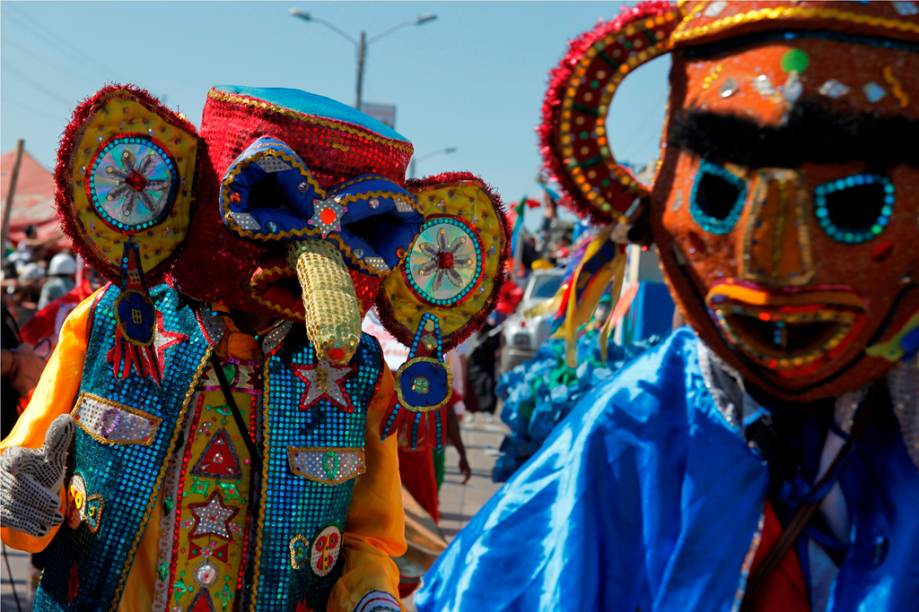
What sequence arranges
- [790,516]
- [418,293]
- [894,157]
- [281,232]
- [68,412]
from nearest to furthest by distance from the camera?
[894,157] < [790,516] < [281,232] < [68,412] < [418,293]

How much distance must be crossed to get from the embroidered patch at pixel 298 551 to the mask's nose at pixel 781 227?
4.54 feet

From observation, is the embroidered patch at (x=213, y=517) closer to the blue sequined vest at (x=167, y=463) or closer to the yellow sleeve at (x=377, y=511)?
the blue sequined vest at (x=167, y=463)

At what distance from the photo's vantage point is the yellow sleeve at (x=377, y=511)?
2.98m

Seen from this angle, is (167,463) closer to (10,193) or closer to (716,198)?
(716,198)

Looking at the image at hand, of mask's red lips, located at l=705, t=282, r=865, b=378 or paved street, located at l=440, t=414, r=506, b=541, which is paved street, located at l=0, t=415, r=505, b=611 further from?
mask's red lips, located at l=705, t=282, r=865, b=378

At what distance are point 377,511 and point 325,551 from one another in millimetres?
202

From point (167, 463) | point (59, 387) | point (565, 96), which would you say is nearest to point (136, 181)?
point (59, 387)

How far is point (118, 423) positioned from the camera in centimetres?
274

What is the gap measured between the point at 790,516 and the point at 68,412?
5.82ft

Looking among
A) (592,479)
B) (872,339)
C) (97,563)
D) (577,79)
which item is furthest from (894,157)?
(97,563)

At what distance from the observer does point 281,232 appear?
2674 mm

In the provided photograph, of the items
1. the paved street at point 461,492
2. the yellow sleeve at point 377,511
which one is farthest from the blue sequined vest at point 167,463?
the paved street at point 461,492

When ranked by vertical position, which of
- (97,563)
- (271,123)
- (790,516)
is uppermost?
(271,123)

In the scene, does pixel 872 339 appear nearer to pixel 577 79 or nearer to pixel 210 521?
pixel 577 79
